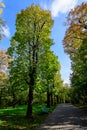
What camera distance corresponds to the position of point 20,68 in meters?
26.3

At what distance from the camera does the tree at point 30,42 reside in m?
26.4

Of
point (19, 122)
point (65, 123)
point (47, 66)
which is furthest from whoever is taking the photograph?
point (47, 66)

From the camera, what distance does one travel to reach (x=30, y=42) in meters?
27.2

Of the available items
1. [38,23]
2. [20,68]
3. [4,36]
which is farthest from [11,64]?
[4,36]

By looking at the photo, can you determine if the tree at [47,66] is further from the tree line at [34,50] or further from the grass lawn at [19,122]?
the grass lawn at [19,122]

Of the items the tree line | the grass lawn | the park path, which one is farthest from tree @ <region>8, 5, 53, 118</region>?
the park path

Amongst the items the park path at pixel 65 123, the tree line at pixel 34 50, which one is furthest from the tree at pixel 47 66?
the park path at pixel 65 123

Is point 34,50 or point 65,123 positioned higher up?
point 34,50

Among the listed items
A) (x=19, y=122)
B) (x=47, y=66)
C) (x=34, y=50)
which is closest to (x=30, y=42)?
(x=34, y=50)

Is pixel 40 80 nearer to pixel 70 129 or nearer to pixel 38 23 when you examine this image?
pixel 38 23

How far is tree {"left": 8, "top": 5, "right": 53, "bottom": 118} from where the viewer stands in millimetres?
26438

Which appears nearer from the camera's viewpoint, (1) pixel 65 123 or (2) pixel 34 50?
(1) pixel 65 123

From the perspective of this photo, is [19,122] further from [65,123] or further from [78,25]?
[78,25]

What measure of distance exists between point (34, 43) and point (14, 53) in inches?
85.8
